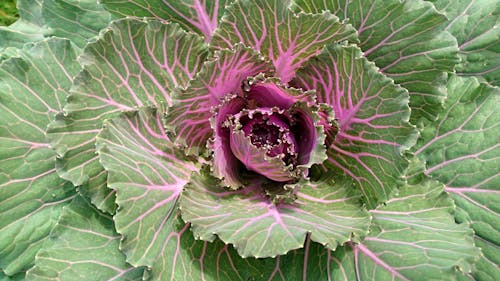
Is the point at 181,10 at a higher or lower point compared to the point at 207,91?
higher

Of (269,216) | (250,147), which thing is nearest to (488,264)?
(269,216)

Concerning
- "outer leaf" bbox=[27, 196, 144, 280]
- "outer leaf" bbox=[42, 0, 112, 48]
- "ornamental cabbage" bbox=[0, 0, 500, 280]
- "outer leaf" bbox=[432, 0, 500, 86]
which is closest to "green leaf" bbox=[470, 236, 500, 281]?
"ornamental cabbage" bbox=[0, 0, 500, 280]

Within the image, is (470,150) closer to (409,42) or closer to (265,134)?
(409,42)

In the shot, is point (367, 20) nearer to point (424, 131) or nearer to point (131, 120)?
point (424, 131)

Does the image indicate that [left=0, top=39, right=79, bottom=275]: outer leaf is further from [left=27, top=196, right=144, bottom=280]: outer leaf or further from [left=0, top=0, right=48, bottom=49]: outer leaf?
[left=0, top=0, right=48, bottom=49]: outer leaf

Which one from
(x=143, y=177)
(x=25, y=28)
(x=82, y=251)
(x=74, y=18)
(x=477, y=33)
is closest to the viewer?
(x=143, y=177)

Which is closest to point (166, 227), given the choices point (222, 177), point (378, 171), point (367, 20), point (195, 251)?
point (195, 251)

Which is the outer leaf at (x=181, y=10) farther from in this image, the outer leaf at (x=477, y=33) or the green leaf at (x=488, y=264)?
the green leaf at (x=488, y=264)
